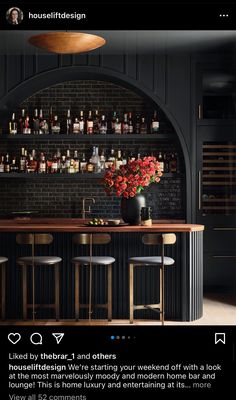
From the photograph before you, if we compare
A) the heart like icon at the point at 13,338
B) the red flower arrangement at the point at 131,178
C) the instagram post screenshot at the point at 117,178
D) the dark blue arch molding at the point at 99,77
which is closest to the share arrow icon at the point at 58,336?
the heart like icon at the point at 13,338

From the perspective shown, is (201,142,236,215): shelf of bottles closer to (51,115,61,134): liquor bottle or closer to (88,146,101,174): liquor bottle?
(88,146,101,174): liquor bottle

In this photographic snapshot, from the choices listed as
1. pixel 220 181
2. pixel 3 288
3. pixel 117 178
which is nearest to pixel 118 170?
pixel 117 178

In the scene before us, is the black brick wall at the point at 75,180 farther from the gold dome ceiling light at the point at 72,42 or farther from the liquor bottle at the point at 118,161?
the gold dome ceiling light at the point at 72,42

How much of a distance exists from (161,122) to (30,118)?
1638mm

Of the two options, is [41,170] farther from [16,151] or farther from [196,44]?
[196,44]

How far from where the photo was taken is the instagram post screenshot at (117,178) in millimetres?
4992

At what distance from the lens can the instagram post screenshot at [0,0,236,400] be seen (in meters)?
4.99

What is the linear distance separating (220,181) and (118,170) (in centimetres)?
185
